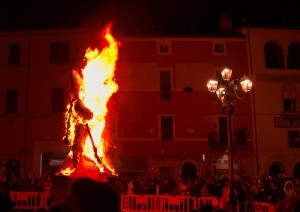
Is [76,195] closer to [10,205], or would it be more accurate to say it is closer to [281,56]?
[10,205]

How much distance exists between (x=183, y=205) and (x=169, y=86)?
15.2m

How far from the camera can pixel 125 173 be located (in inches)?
1088

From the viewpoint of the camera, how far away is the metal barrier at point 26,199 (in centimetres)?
1480

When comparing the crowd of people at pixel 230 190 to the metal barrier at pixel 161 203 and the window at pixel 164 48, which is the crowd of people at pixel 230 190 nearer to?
the metal barrier at pixel 161 203

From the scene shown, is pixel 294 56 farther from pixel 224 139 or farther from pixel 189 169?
pixel 189 169

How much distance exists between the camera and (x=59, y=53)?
29438 mm

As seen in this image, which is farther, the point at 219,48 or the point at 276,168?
the point at 219,48

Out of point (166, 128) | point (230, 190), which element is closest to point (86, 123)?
point (230, 190)

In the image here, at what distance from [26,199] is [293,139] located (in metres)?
19.8

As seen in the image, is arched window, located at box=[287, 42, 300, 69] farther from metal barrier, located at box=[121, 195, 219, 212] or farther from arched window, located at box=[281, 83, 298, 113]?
metal barrier, located at box=[121, 195, 219, 212]

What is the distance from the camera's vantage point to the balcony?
28.2m

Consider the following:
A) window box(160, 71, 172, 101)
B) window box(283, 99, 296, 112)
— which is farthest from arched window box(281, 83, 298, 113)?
window box(160, 71, 172, 101)

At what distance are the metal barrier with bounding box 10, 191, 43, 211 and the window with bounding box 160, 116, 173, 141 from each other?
14.4 meters

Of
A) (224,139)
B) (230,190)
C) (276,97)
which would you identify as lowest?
(230,190)
